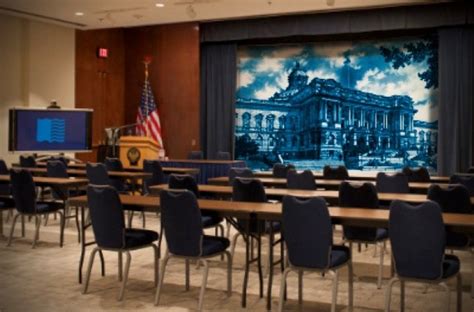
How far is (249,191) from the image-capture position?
6027 millimetres

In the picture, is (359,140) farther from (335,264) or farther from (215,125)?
(335,264)

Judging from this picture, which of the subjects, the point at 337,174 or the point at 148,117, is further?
the point at 148,117

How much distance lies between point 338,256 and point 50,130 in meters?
9.20

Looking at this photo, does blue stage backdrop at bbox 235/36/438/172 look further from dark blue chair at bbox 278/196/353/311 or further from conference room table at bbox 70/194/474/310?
dark blue chair at bbox 278/196/353/311

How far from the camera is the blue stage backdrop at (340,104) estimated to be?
43.2 ft

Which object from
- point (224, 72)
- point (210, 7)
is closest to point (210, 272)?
point (210, 7)

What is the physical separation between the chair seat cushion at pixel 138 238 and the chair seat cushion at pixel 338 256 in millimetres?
1594

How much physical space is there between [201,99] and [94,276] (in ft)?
29.8

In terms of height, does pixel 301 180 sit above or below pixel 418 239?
above

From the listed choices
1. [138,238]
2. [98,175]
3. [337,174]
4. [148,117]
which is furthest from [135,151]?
[138,238]

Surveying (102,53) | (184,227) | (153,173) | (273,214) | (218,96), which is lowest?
(184,227)

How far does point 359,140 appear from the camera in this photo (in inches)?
540

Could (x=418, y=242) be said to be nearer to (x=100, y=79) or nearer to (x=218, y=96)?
(x=218, y=96)

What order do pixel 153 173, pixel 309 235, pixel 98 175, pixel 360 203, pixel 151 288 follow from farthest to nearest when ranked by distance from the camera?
1. pixel 153 173
2. pixel 98 175
3. pixel 151 288
4. pixel 360 203
5. pixel 309 235
